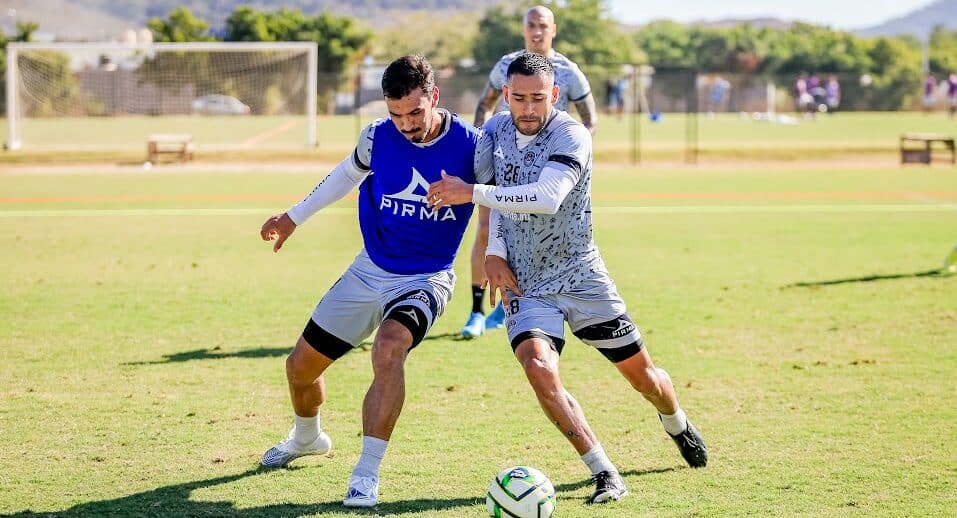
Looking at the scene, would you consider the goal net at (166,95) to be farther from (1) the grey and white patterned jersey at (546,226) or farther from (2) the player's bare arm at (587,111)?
(1) the grey and white patterned jersey at (546,226)

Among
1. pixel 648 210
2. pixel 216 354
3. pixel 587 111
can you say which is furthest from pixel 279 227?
pixel 648 210

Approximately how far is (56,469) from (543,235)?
295 cm

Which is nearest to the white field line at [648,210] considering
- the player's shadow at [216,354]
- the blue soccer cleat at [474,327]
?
the blue soccer cleat at [474,327]

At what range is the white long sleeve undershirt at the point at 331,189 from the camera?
660 centimetres

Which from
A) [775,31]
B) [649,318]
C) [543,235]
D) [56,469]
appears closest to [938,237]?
[649,318]

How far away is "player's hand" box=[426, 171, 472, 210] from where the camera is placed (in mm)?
5844

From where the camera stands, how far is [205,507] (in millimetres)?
5906

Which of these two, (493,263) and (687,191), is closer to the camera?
(493,263)

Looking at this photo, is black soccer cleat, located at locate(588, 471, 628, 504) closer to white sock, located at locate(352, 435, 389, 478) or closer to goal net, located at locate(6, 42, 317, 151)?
white sock, located at locate(352, 435, 389, 478)

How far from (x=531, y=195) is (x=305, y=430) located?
1.95m

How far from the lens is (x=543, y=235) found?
6168 mm

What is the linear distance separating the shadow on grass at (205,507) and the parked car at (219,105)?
3601cm

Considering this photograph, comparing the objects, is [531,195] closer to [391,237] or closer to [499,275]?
[499,275]

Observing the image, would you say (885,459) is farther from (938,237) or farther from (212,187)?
(212,187)
